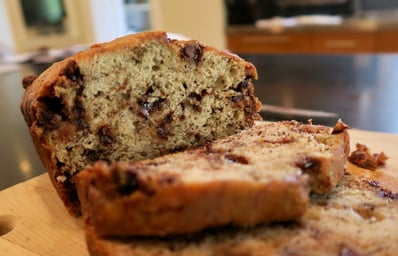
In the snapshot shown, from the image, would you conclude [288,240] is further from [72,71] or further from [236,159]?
[72,71]

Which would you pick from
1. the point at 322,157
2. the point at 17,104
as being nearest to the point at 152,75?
the point at 322,157

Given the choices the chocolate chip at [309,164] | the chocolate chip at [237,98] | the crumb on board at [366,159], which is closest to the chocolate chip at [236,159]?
the chocolate chip at [309,164]

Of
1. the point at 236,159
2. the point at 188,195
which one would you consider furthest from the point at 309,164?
the point at 188,195

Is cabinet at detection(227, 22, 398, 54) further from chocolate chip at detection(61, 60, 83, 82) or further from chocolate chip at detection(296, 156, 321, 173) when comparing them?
chocolate chip at detection(61, 60, 83, 82)

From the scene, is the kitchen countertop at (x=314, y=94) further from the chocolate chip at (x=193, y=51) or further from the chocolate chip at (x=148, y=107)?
the chocolate chip at (x=193, y=51)

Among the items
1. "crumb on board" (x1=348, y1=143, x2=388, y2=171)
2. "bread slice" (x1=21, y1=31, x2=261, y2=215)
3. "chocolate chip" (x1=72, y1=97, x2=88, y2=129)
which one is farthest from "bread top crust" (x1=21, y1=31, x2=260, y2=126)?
"crumb on board" (x1=348, y1=143, x2=388, y2=171)

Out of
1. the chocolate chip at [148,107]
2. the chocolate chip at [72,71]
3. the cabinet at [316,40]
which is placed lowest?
the cabinet at [316,40]
